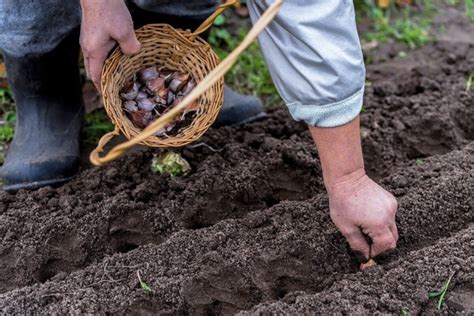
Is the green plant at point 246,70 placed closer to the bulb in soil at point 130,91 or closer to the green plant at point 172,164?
the green plant at point 172,164

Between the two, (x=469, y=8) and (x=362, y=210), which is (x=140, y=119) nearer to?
(x=362, y=210)

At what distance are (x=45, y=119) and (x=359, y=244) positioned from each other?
3.75 feet

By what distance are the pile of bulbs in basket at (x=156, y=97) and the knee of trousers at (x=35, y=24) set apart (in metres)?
0.31

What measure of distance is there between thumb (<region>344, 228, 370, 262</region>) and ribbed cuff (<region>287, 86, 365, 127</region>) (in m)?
0.29

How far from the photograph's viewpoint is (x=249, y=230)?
1968 millimetres

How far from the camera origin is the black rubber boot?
7.41ft

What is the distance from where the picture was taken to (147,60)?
7.02 ft

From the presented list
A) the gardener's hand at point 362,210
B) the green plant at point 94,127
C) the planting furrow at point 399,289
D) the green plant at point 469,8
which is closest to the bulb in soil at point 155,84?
the green plant at point 94,127

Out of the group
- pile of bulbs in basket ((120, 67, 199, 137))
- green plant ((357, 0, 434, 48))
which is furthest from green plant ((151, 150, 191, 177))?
green plant ((357, 0, 434, 48))

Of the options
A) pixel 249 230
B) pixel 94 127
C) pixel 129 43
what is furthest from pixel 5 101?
pixel 249 230

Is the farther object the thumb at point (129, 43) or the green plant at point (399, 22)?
the green plant at point (399, 22)

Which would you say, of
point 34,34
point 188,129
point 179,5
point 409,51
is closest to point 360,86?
point 188,129

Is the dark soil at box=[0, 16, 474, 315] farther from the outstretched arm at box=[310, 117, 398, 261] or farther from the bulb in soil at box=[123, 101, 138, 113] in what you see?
the bulb in soil at box=[123, 101, 138, 113]

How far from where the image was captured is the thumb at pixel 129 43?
1.81 meters
